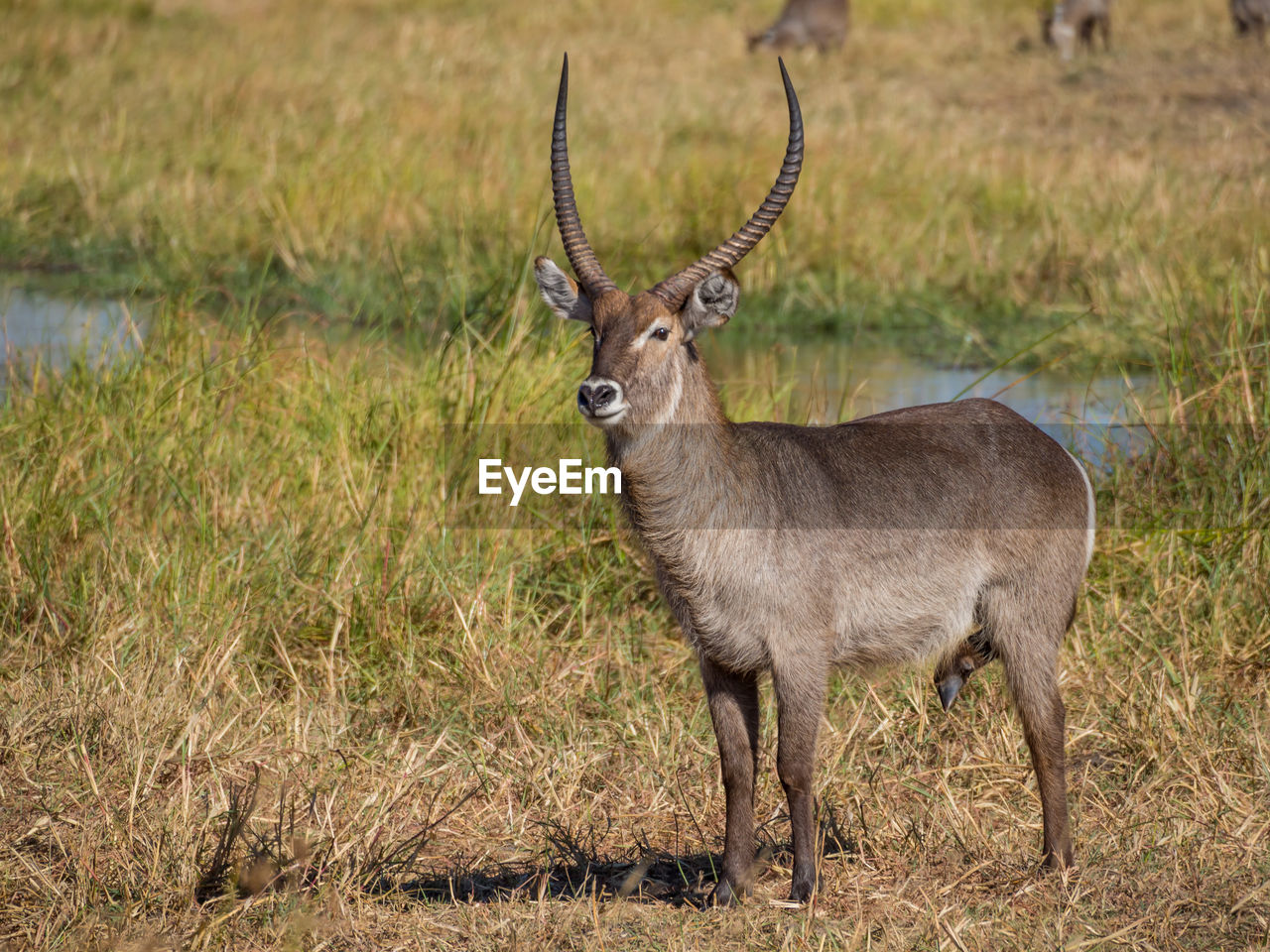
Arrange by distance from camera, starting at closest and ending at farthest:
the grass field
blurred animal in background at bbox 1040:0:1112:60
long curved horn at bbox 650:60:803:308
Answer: the grass field
long curved horn at bbox 650:60:803:308
blurred animal in background at bbox 1040:0:1112:60

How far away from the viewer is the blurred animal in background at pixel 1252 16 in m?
17.0

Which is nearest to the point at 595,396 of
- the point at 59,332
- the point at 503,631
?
the point at 503,631

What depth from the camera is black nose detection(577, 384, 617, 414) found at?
128 inches

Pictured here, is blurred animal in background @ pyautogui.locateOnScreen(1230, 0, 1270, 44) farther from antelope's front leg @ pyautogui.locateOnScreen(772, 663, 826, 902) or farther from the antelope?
antelope's front leg @ pyautogui.locateOnScreen(772, 663, 826, 902)

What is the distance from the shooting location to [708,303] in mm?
3490

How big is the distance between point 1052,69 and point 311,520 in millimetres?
13621

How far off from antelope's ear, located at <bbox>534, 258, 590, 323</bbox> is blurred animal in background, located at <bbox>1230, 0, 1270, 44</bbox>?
15.4 meters

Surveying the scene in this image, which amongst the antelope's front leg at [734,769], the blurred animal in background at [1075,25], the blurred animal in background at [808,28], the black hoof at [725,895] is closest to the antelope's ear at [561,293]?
the antelope's front leg at [734,769]

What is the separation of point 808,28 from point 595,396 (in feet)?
56.0

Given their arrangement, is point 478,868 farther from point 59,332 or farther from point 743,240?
point 59,332

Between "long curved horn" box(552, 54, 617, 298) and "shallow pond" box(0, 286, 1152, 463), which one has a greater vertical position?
"long curved horn" box(552, 54, 617, 298)

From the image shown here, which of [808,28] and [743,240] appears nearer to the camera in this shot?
[743,240]

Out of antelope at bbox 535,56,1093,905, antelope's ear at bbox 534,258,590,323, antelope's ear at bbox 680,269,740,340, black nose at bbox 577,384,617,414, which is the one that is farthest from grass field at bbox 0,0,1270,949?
antelope's ear at bbox 680,269,740,340

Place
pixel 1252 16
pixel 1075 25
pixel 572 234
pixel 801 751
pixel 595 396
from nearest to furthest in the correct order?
pixel 595 396 → pixel 801 751 → pixel 572 234 → pixel 1252 16 → pixel 1075 25
